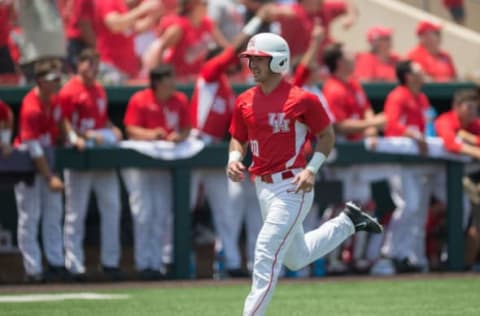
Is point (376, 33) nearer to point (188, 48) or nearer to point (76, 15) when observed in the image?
point (188, 48)

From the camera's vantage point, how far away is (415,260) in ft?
43.0

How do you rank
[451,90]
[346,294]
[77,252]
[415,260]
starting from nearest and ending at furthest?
[346,294] < [77,252] < [415,260] < [451,90]

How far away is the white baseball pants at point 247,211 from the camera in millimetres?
12695

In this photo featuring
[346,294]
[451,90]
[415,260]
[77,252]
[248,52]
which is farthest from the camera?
[451,90]

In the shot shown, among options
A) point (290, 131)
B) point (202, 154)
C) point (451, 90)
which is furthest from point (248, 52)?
point (451, 90)

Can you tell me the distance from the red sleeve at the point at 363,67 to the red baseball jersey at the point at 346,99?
52.7 inches

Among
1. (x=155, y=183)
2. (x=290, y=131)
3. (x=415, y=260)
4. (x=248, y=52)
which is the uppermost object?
(x=248, y=52)

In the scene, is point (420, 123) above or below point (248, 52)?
below

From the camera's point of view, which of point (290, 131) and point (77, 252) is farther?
point (77, 252)

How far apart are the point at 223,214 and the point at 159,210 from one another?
0.62 meters

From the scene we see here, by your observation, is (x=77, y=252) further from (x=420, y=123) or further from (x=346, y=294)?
(x=420, y=123)

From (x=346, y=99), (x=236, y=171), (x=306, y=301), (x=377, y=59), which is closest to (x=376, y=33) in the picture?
(x=377, y=59)

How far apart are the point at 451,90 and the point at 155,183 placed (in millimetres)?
3818

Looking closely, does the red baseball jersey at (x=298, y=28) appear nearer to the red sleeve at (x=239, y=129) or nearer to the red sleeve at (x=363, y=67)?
the red sleeve at (x=363, y=67)
